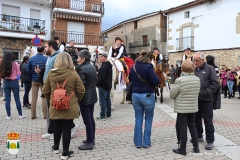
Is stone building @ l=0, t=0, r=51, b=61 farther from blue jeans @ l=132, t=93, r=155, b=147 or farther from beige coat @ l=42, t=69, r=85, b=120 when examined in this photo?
blue jeans @ l=132, t=93, r=155, b=147

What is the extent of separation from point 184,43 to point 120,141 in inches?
816

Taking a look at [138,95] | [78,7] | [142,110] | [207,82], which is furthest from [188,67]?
[78,7]

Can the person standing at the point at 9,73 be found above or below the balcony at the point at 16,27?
below

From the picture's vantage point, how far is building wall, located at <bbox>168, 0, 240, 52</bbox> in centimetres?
1961

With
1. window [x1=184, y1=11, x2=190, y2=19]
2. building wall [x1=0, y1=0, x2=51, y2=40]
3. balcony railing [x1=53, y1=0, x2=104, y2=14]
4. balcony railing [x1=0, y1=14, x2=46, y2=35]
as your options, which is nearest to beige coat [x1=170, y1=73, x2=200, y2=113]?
balcony railing [x1=0, y1=14, x2=46, y2=35]

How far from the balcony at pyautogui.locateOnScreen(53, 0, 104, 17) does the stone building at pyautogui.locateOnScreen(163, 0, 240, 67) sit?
7.43 m

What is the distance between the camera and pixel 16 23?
20.7 m

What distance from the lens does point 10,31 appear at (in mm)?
20047

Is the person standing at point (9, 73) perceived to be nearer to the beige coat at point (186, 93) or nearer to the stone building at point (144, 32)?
the beige coat at point (186, 93)

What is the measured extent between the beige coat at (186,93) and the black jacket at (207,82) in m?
0.36

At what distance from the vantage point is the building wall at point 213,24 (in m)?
19.6

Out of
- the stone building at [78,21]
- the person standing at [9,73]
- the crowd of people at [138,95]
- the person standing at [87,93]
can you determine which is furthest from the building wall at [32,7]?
the person standing at [87,93]

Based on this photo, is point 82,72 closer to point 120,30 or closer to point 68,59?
point 68,59

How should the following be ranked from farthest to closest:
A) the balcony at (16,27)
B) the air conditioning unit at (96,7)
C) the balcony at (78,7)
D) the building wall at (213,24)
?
the air conditioning unit at (96,7)
the balcony at (78,7)
the balcony at (16,27)
the building wall at (213,24)
